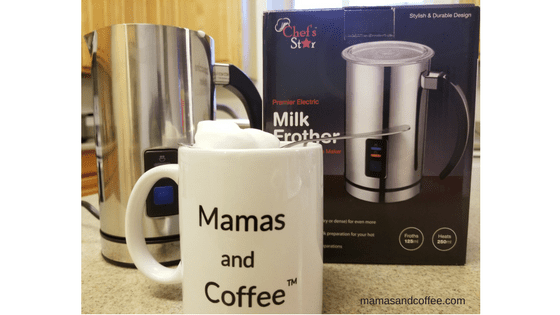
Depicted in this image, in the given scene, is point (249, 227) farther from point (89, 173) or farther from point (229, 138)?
point (89, 173)

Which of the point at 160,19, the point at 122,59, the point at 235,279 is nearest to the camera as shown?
the point at 235,279

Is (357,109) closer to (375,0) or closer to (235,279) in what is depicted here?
(375,0)

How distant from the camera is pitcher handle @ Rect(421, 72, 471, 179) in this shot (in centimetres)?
47

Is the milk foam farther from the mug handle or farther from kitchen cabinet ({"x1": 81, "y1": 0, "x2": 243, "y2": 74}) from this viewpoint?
kitchen cabinet ({"x1": 81, "y1": 0, "x2": 243, "y2": 74})

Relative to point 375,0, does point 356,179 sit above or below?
below

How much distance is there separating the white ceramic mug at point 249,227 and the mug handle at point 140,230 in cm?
4

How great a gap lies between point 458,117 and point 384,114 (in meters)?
0.10

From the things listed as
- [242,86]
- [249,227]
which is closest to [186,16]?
[242,86]

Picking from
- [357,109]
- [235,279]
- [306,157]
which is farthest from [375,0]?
[235,279]

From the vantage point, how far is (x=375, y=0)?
1.72 ft

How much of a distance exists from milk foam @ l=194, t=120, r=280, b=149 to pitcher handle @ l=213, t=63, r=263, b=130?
0.20 m

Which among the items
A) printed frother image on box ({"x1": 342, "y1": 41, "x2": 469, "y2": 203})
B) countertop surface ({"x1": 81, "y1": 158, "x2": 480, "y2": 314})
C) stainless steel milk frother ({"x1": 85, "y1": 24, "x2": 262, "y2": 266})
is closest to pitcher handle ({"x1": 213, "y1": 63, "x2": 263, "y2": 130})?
stainless steel milk frother ({"x1": 85, "y1": 24, "x2": 262, "y2": 266})

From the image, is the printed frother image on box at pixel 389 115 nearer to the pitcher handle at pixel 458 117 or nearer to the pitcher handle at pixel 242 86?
the pitcher handle at pixel 458 117

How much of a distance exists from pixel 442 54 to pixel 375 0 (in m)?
0.14
